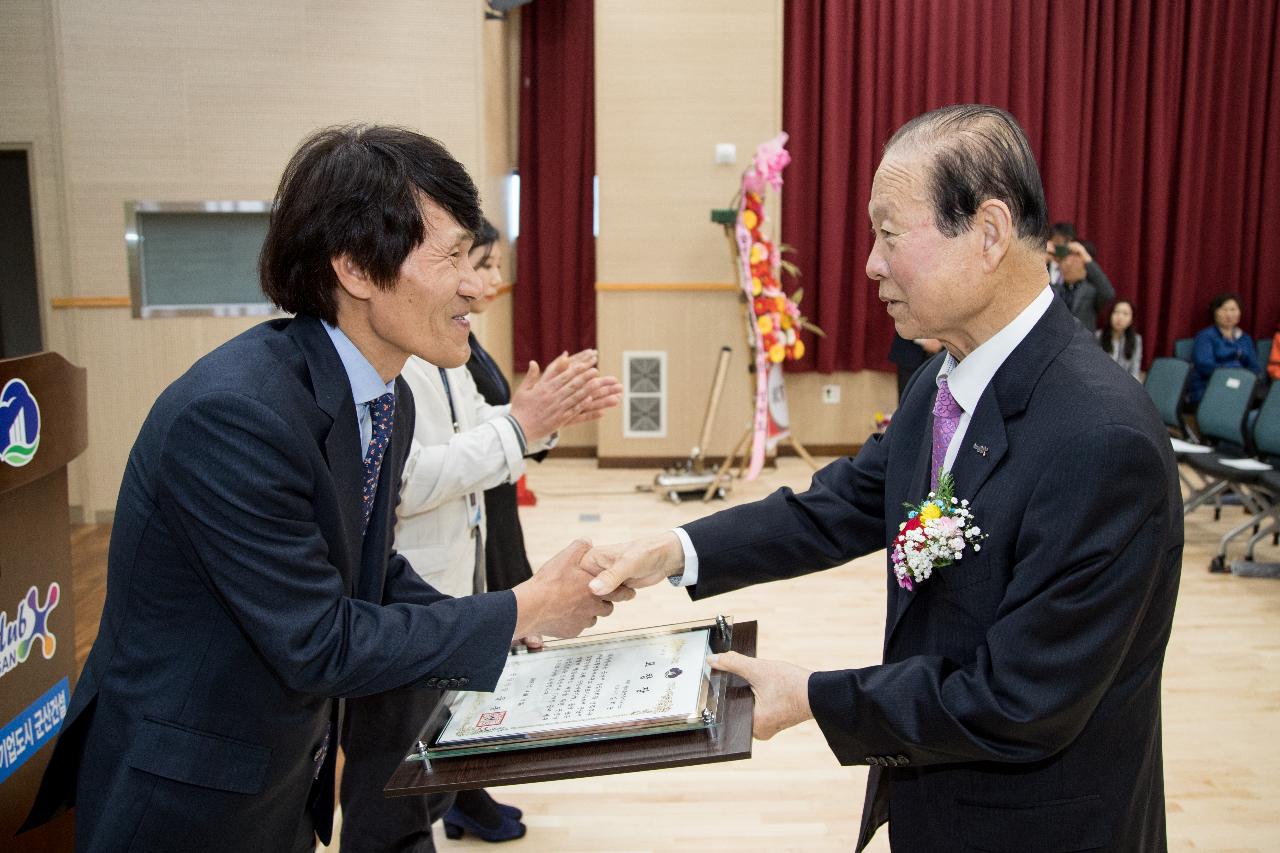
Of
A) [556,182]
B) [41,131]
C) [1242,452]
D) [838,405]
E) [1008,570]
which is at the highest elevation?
[41,131]

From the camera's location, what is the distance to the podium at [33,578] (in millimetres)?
2010

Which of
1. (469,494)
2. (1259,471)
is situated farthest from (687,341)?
(469,494)

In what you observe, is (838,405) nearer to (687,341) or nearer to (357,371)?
(687,341)

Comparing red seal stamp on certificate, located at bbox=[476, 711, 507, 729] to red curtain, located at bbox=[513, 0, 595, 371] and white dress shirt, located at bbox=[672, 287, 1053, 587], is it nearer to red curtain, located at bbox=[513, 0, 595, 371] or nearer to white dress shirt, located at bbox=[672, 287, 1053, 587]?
white dress shirt, located at bbox=[672, 287, 1053, 587]

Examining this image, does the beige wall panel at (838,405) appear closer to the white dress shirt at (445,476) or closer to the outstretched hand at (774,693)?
the white dress shirt at (445,476)

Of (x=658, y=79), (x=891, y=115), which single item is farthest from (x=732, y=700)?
(x=891, y=115)

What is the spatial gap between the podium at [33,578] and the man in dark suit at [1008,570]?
4.77 feet

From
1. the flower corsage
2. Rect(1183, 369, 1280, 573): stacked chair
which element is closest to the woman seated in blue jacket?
Rect(1183, 369, 1280, 573): stacked chair

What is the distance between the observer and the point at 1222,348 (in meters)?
7.60

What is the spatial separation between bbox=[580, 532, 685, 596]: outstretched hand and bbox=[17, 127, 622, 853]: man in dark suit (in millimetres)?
210

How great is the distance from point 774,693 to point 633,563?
40 centimetres

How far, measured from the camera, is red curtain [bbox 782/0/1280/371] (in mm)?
7812

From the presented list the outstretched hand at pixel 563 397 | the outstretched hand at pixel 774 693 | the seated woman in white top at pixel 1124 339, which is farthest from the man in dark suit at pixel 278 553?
the seated woman in white top at pixel 1124 339

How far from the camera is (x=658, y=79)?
747 centimetres
